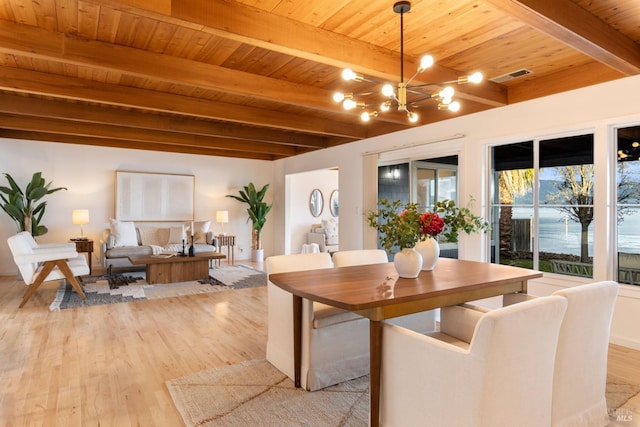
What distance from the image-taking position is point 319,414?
83.8 inches

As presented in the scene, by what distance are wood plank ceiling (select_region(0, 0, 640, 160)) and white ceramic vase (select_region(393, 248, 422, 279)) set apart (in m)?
1.41

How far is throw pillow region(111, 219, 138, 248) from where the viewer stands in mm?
6473

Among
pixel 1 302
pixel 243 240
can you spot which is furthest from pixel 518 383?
pixel 243 240

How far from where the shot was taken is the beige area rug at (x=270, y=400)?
208cm

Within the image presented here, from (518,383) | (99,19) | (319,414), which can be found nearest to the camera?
(518,383)

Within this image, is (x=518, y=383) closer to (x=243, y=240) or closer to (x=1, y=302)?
(x=1, y=302)

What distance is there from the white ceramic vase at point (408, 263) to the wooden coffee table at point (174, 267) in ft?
14.1

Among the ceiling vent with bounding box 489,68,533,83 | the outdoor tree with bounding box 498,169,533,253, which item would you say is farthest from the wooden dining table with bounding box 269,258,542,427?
the ceiling vent with bounding box 489,68,533,83

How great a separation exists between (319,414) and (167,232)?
5.99 metres

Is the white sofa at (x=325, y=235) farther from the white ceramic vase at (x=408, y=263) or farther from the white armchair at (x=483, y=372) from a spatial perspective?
the white armchair at (x=483, y=372)

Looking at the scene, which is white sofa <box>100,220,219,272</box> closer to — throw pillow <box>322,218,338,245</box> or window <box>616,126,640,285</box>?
throw pillow <box>322,218,338,245</box>

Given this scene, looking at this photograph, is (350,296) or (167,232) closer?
(350,296)

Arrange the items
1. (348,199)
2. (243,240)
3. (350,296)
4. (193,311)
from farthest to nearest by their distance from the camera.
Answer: (243,240) → (348,199) → (193,311) → (350,296)

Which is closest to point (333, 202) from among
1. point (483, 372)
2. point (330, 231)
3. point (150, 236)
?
point (330, 231)
